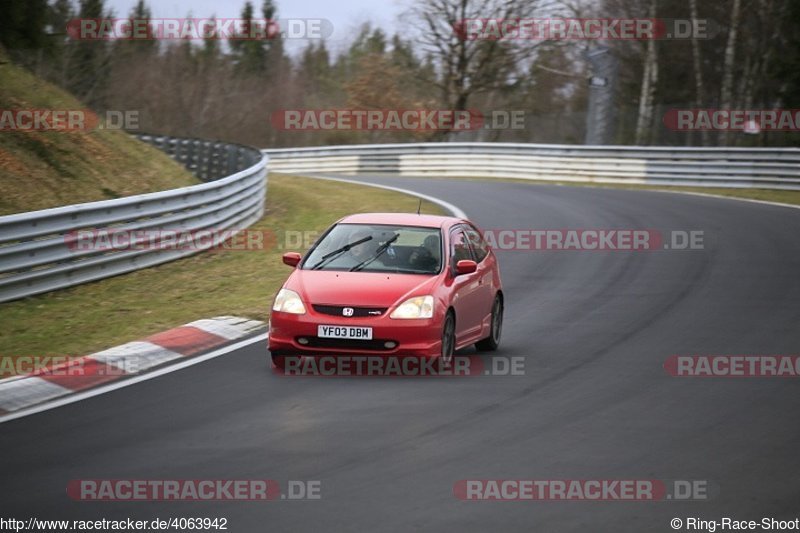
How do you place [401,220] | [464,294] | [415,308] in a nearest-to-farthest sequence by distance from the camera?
[415,308], [464,294], [401,220]

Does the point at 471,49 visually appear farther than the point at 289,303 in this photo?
Yes

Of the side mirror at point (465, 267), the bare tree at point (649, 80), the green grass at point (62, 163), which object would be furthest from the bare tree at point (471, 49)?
the side mirror at point (465, 267)

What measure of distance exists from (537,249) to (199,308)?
Result: 7.66 metres

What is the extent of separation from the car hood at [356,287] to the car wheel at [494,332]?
1479 mm

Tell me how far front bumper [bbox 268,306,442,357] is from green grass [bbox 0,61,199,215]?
9.82 meters

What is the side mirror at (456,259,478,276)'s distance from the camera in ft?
37.9

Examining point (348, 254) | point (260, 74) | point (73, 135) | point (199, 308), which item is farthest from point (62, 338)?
point (260, 74)

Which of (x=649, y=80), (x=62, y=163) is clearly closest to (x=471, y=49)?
(x=649, y=80)

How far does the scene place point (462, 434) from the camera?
8531 mm

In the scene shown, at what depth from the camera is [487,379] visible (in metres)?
10.8

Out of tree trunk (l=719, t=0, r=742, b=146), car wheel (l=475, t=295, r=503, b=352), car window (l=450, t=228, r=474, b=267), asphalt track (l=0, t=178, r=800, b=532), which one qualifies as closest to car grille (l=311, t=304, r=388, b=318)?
asphalt track (l=0, t=178, r=800, b=532)

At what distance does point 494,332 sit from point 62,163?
1213 cm

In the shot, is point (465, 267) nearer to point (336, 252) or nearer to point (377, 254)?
point (377, 254)

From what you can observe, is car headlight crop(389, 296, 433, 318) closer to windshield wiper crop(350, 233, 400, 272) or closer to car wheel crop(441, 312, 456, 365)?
car wheel crop(441, 312, 456, 365)
